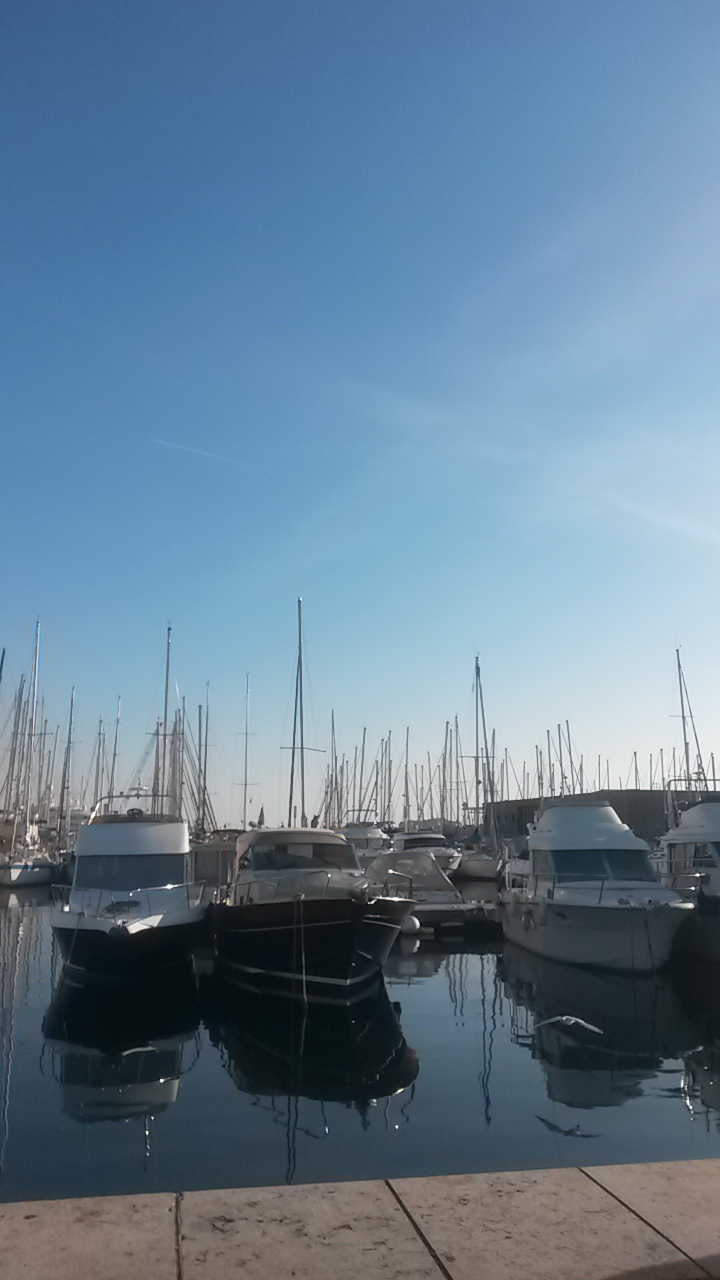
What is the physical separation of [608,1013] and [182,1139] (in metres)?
A: 10.3

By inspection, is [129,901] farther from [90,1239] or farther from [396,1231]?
[396,1231]

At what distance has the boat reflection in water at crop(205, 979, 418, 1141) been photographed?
1323 centimetres

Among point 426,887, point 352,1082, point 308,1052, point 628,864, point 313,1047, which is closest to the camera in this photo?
point 352,1082

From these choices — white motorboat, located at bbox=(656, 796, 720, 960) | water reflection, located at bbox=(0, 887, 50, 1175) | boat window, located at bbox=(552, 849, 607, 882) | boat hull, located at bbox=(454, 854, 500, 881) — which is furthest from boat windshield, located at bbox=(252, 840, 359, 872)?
boat hull, located at bbox=(454, 854, 500, 881)

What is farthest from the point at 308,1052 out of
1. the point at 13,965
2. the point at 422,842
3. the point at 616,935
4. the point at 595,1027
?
the point at 422,842

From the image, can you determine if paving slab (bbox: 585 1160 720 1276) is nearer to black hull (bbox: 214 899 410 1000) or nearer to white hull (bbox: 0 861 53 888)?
black hull (bbox: 214 899 410 1000)

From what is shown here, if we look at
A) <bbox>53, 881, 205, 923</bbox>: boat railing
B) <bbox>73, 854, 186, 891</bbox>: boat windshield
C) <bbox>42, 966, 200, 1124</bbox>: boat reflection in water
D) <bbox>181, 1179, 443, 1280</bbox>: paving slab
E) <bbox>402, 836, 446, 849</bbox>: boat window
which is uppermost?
<bbox>402, 836, 446, 849</bbox>: boat window

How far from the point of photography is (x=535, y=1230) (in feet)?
20.0

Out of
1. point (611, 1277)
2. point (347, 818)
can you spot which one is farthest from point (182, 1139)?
point (347, 818)

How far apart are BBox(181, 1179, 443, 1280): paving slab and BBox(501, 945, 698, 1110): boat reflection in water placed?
6.55 m

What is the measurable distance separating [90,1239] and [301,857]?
18.6m

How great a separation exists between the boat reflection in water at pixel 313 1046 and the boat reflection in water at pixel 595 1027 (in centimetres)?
236

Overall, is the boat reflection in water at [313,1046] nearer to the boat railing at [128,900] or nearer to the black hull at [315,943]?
the black hull at [315,943]

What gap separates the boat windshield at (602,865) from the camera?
24297 millimetres
